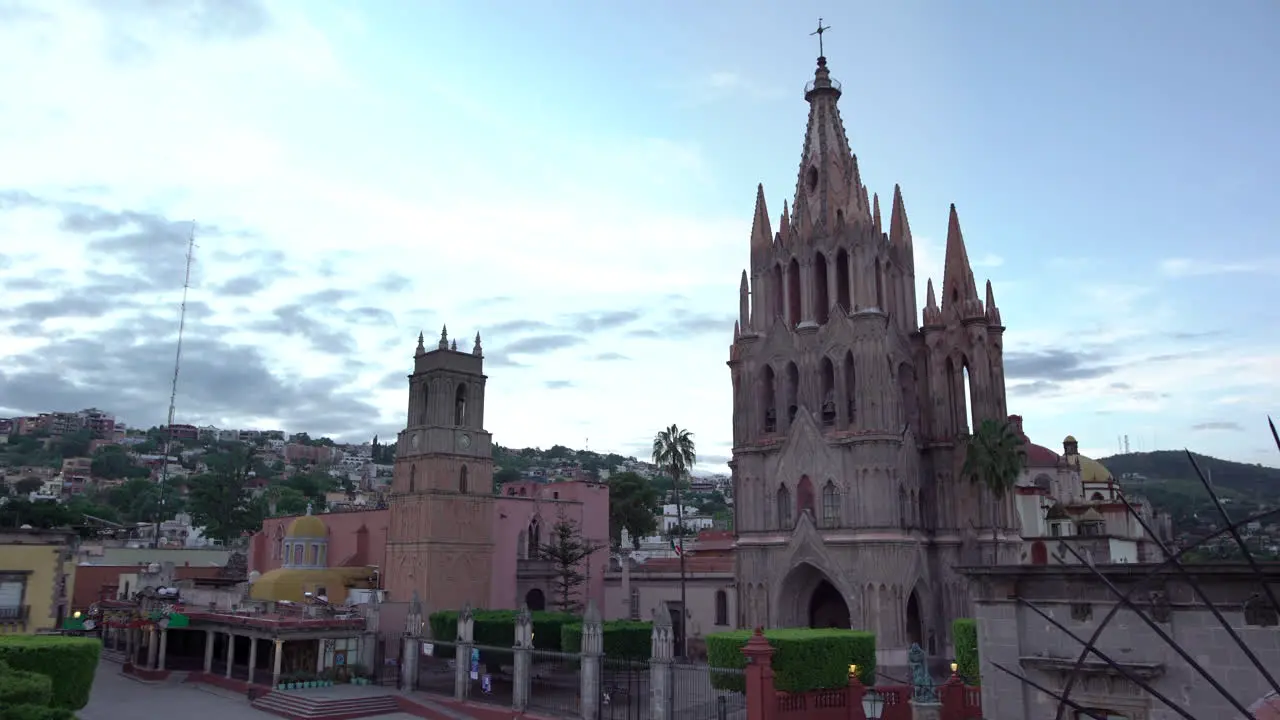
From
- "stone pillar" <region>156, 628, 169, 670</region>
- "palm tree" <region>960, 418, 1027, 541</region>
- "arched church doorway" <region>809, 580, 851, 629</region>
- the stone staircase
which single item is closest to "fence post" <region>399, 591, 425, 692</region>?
the stone staircase

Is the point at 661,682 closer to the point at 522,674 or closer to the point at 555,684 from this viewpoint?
the point at 522,674

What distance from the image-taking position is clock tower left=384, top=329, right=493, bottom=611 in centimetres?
4978

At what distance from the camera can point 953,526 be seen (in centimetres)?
4334

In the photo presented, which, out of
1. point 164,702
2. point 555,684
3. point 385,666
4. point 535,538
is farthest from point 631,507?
point 164,702

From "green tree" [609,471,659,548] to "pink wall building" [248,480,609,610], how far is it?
3156cm

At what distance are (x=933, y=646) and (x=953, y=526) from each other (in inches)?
217

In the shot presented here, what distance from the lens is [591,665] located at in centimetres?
3042

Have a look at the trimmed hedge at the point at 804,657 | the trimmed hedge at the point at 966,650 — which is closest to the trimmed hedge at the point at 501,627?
the trimmed hedge at the point at 804,657

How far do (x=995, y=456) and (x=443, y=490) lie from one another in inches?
1112

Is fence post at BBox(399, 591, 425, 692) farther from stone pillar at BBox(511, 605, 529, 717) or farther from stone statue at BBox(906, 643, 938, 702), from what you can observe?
stone statue at BBox(906, 643, 938, 702)

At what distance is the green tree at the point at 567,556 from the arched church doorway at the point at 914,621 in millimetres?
18233

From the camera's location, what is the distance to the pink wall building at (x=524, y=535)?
180 ft

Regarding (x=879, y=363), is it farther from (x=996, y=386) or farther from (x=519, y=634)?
(x=519, y=634)

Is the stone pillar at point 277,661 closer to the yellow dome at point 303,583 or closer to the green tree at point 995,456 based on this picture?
the yellow dome at point 303,583
